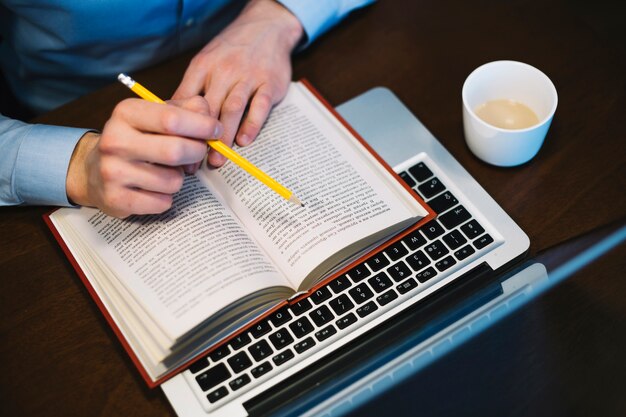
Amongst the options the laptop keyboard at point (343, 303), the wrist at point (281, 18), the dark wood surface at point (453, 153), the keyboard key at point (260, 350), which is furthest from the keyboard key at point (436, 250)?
the wrist at point (281, 18)

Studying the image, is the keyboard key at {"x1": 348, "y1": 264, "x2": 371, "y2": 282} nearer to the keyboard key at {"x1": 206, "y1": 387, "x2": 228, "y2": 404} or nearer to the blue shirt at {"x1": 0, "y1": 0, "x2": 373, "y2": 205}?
the keyboard key at {"x1": 206, "y1": 387, "x2": 228, "y2": 404}

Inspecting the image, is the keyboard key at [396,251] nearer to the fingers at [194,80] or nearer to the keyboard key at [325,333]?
the keyboard key at [325,333]

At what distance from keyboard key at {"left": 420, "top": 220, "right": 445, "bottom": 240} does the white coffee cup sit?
11 centimetres

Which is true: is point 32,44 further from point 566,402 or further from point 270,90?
point 566,402

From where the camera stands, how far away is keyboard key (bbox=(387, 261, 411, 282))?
2.32 ft

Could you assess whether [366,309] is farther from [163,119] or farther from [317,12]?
[317,12]

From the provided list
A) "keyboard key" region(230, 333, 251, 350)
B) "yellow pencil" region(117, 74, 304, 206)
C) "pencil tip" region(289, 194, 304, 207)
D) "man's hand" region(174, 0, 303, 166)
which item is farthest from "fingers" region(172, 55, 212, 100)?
"keyboard key" region(230, 333, 251, 350)

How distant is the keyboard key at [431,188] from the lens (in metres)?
0.77

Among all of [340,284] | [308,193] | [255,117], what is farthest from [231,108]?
[340,284]

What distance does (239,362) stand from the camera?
26.3 inches

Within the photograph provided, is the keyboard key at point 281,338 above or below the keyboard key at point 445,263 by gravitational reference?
above

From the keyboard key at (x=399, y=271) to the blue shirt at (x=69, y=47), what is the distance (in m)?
0.36

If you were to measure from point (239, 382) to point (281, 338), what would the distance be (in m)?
0.06

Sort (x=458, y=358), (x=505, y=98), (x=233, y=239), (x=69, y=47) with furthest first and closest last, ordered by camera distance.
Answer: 1. (x=69, y=47)
2. (x=505, y=98)
3. (x=233, y=239)
4. (x=458, y=358)
